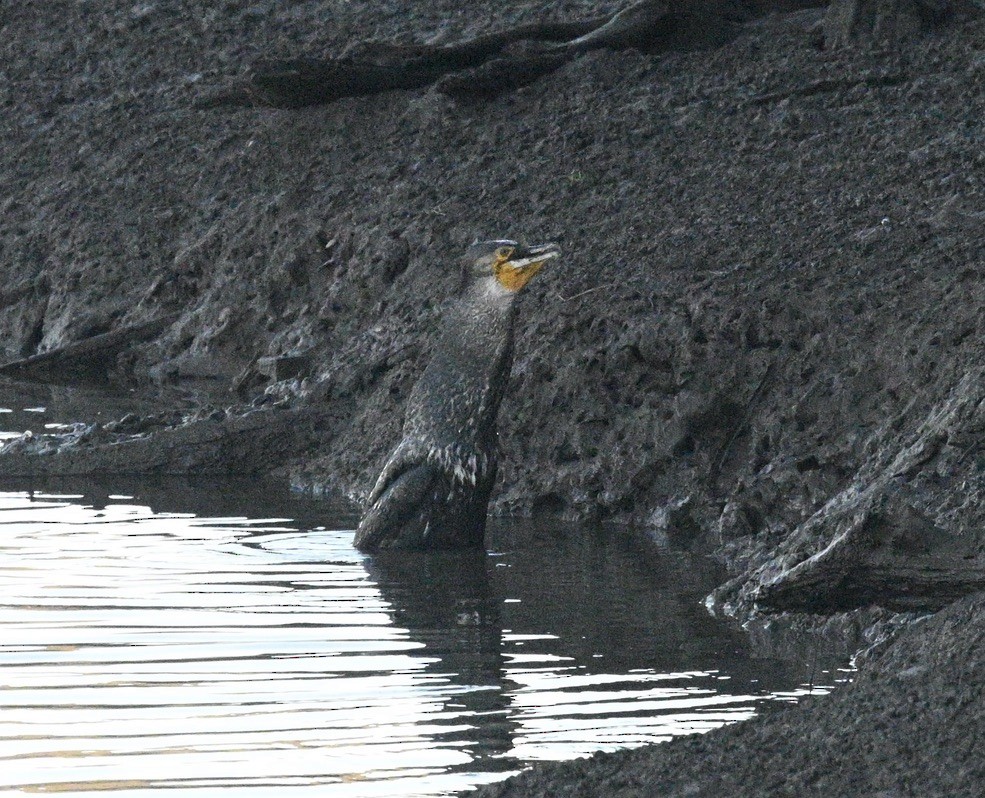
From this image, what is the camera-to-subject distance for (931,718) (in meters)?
6.28

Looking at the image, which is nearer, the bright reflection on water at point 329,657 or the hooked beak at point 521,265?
the bright reflection on water at point 329,657

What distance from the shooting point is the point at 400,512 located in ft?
37.5

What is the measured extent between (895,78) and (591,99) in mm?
2794

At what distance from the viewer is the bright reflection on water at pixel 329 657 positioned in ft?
22.9

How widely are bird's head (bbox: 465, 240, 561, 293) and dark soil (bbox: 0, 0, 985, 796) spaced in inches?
58.0

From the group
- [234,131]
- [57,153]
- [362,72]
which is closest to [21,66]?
[57,153]

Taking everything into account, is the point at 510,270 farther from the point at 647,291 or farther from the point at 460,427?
the point at 647,291

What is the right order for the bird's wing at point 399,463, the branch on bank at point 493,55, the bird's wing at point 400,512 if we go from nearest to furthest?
the bird's wing at point 400,512 < the bird's wing at point 399,463 < the branch on bank at point 493,55

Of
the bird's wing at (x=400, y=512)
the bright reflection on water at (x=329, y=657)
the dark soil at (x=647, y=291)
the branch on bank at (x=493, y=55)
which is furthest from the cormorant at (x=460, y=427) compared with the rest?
the branch on bank at (x=493, y=55)

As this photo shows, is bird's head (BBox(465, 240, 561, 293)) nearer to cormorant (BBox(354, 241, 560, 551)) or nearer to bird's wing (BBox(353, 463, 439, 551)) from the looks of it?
cormorant (BBox(354, 241, 560, 551))

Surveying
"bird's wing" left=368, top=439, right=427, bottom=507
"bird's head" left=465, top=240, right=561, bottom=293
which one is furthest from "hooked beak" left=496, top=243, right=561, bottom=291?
"bird's wing" left=368, top=439, right=427, bottom=507

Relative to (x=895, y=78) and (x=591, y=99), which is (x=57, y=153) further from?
(x=895, y=78)

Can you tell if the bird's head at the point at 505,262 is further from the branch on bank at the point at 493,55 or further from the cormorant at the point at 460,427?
the branch on bank at the point at 493,55

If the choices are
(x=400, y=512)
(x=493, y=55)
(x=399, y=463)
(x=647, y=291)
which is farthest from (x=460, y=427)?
(x=493, y=55)
